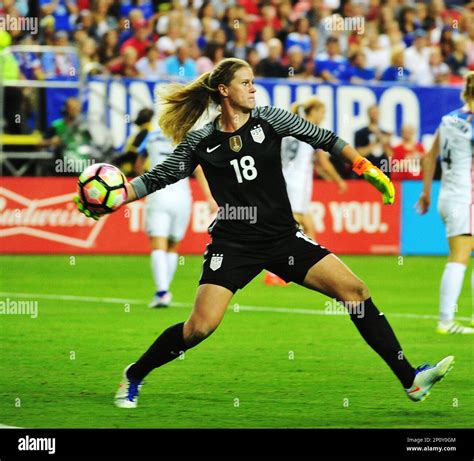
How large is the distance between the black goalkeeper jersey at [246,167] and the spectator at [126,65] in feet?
45.4

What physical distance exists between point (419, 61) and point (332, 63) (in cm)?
194

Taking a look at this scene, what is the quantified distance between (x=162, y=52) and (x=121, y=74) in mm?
1469

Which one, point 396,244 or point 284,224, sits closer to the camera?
point 284,224

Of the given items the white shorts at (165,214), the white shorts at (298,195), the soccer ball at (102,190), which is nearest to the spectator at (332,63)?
the white shorts at (298,195)

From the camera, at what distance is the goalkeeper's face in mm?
7911

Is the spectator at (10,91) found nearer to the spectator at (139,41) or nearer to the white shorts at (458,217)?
the spectator at (139,41)

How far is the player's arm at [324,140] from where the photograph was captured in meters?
7.93

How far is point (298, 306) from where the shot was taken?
1431 cm

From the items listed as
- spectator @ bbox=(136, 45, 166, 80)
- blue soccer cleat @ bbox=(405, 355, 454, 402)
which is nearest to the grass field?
blue soccer cleat @ bbox=(405, 355, 454, 402)

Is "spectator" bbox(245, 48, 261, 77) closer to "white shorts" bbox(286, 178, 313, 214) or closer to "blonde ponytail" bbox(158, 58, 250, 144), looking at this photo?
"white shorts" bbox(286, 178, 313, 214)

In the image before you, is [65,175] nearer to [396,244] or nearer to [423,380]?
[396,244]

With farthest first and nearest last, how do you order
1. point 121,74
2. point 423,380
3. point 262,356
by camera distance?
point 121,74
point 262,356
point 423,380
